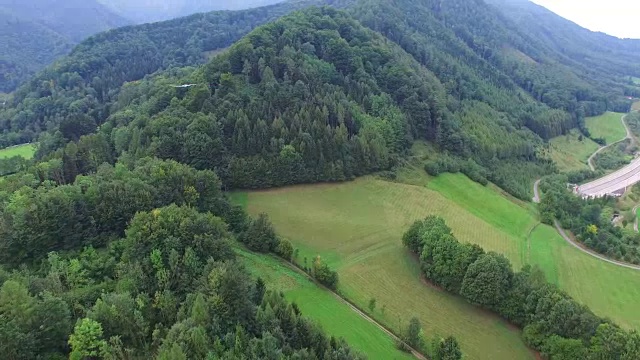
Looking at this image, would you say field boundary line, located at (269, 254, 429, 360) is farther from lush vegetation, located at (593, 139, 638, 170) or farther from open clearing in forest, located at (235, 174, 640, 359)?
lush vegetation, located at (593, 139, 638, 170)

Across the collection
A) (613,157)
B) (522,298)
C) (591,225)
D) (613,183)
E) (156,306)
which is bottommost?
(613,157)

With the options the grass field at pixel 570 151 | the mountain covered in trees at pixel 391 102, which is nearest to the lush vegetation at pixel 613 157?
the grass field at pixel 570 151

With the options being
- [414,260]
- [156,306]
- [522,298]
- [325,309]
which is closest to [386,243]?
[414,260]

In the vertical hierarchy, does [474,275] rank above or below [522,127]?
above

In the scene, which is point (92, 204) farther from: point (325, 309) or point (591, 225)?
point (591, 225)

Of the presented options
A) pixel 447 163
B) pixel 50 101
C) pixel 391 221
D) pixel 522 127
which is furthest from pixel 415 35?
pixel 50 101

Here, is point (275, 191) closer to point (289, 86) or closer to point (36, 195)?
point (289, 86)
